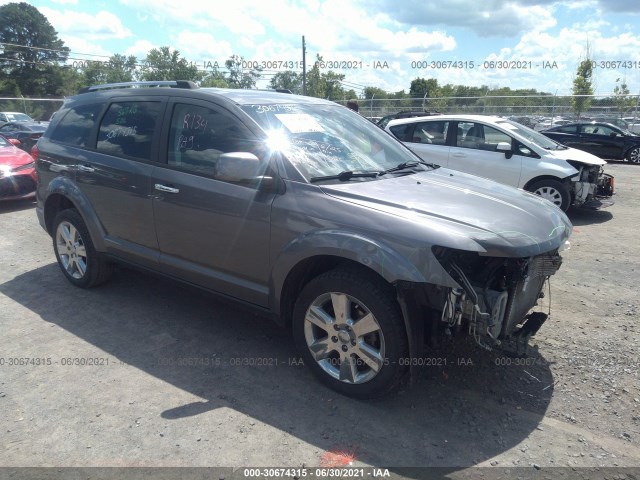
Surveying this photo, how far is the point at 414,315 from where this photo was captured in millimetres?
2896

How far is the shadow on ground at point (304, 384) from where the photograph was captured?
113 inches

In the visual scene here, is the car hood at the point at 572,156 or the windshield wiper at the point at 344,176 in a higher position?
the windshield wiper at the point at 344,176

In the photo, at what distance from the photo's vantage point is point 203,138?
379cm

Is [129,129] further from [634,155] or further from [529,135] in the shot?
[634,155]

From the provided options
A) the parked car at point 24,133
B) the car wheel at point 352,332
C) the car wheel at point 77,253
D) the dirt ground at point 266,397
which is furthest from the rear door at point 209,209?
the parked car at point 24,133

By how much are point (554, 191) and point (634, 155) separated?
982 centimetres

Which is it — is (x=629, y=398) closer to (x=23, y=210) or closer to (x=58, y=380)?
(x=58, y=380)

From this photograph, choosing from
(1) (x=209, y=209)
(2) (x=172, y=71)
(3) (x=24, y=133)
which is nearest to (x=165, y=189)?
(1) (x=209, y=209)

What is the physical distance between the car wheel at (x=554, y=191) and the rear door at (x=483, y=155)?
326mm

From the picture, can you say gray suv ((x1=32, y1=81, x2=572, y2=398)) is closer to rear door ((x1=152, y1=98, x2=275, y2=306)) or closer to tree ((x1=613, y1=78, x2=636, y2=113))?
rear door ((x1=152, y1=98, x2=275, y2=306))

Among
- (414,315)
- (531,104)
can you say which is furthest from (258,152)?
(531,104)

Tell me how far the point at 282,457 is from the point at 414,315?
41.9 inches

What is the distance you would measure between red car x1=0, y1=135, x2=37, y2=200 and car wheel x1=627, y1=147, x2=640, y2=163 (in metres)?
16.4

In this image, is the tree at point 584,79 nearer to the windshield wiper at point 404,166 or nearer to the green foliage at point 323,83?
the green foliage at point 323,83
